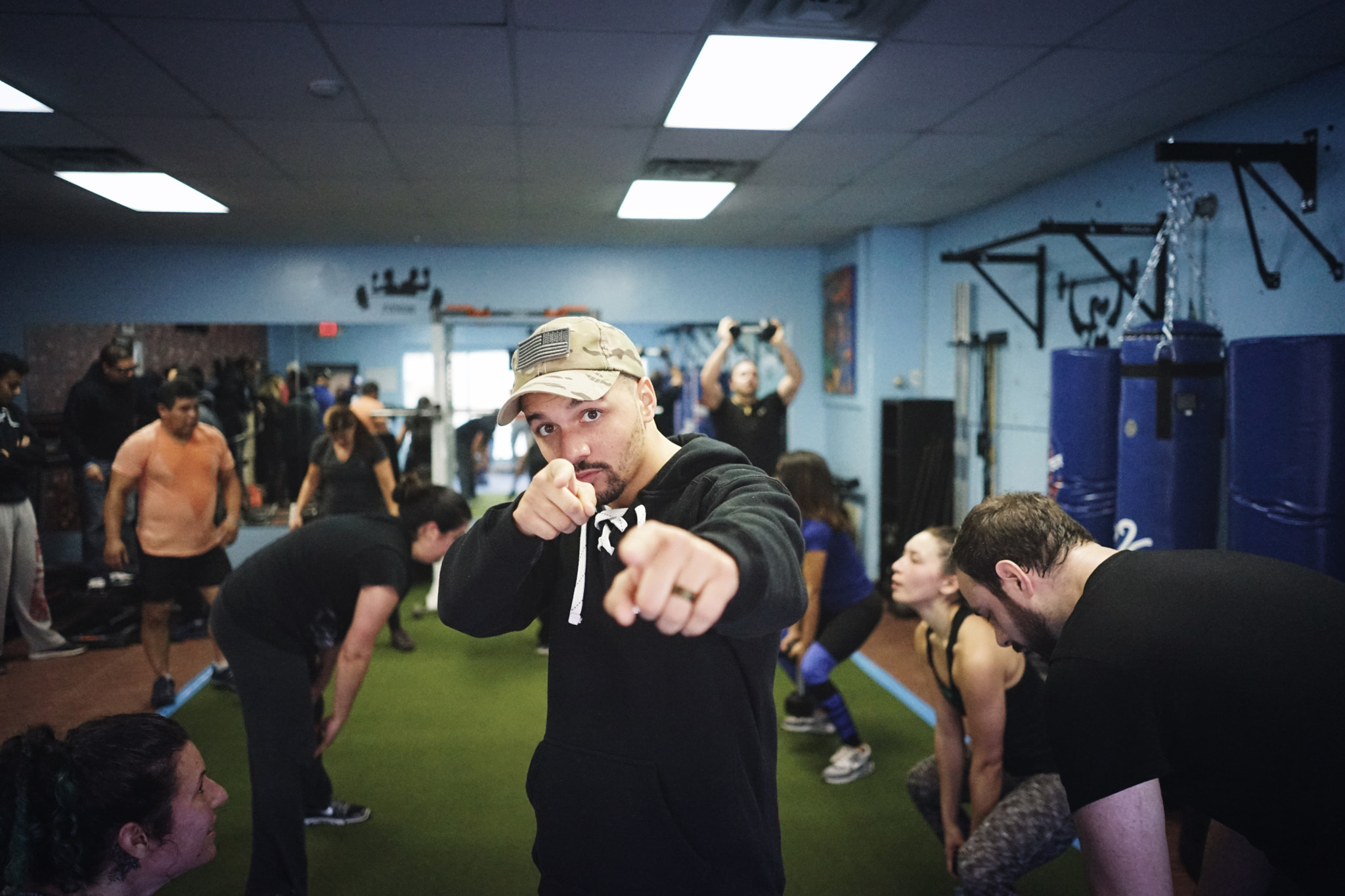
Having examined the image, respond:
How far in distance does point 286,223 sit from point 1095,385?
5.11 meters

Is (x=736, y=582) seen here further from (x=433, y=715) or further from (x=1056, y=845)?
(x=433, y=715)

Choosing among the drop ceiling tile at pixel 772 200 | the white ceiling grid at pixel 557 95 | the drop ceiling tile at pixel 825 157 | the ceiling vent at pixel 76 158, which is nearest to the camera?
the white ceiling grid at pixel 557 95

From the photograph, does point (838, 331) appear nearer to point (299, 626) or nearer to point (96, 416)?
point (299, 626)

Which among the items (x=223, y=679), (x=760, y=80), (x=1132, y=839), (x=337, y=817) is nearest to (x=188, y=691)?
(x=223, y=679)

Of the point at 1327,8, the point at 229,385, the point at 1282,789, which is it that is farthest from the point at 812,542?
the point at 229,385

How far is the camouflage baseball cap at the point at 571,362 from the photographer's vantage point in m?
1.14

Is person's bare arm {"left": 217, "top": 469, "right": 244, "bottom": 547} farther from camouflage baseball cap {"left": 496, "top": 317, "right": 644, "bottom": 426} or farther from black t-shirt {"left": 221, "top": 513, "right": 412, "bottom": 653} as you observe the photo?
camouflage baseball cap {"left": 496, "top": 317, "right": 644, "bottom": 426}

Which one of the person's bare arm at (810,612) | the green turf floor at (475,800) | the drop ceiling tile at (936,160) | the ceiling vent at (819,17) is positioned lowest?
the green turf floor at (475,800)

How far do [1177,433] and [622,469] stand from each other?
2431 mm

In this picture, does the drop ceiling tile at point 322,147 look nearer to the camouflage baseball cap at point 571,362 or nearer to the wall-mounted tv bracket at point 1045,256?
the camouflage baseball cap at point 571,362

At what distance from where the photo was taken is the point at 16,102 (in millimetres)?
3160

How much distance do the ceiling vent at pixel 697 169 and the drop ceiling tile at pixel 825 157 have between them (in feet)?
0.31

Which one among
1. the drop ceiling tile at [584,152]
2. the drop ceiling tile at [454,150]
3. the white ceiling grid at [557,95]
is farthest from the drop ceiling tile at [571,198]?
the drop ceiling tile at [454,150]

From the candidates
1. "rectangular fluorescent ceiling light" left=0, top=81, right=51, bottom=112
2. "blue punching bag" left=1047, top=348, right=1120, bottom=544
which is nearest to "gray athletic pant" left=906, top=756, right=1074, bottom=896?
"blue punching bag" left=1047, top=348, right=1120, bottom=544
